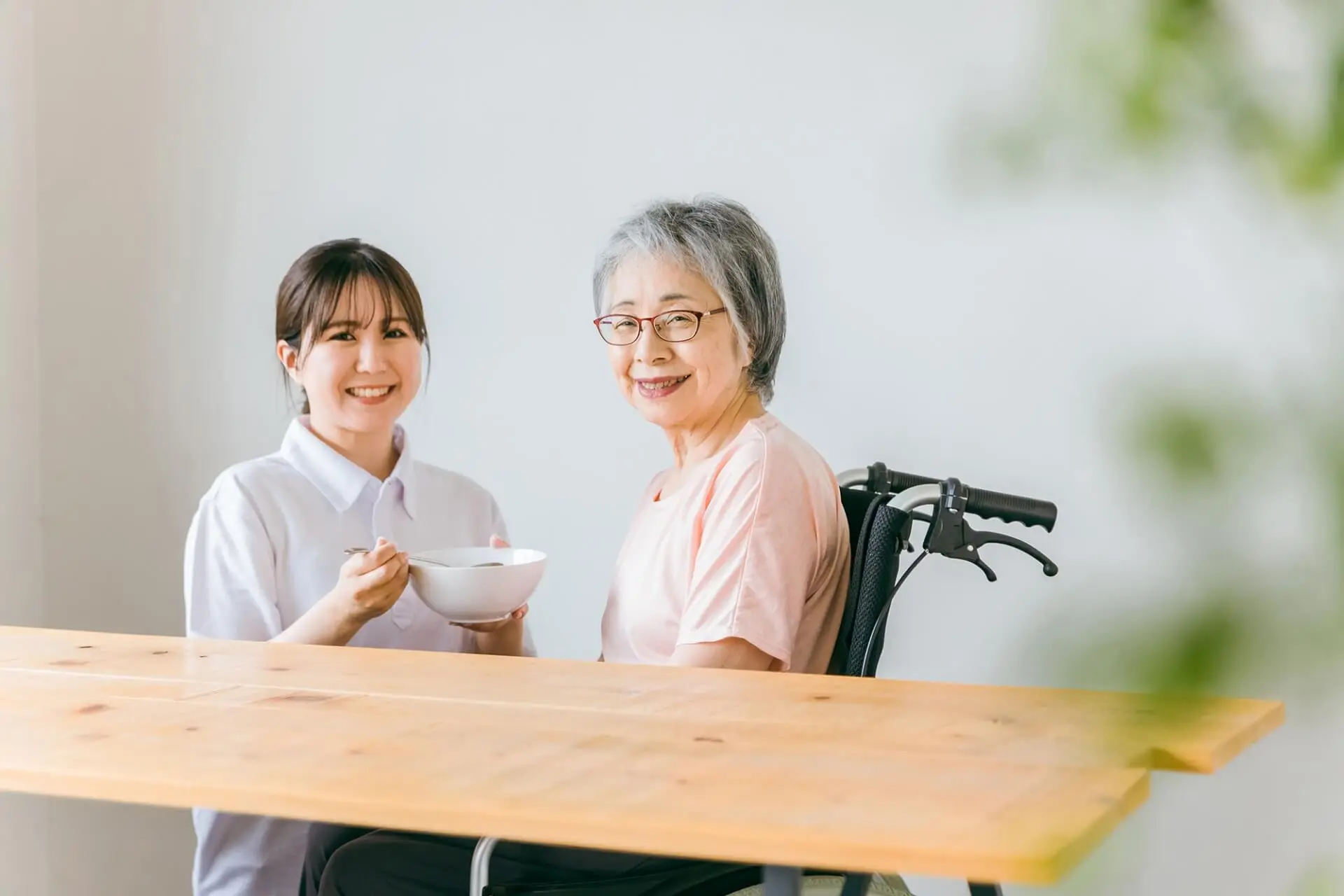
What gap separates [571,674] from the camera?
1.34 meters

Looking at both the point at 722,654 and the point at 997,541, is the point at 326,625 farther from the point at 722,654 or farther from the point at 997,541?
the point at 997,541

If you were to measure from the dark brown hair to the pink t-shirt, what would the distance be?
62 centimetres

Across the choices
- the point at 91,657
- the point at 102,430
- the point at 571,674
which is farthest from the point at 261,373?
the point at 571,674

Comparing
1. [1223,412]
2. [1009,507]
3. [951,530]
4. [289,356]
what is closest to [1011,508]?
[1009,507]

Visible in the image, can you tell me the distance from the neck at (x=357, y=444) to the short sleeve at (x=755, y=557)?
0.66 meters

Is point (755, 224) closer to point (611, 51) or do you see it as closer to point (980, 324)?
point (980, 324)

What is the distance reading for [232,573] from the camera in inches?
76.2

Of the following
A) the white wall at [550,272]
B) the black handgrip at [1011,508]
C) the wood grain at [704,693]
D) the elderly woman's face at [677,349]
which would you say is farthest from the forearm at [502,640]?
the white wall at [550,272]

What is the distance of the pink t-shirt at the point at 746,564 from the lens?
161cm

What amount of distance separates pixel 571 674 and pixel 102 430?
2193 mm

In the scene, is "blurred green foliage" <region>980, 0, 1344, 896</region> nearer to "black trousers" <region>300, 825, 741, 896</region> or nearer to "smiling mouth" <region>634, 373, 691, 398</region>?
"black trousers" <region>300, 825, 741, 896</region>

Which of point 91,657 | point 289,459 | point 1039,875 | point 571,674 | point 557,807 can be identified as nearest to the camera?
point 1039,875

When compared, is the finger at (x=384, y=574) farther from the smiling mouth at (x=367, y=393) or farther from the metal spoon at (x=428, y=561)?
the smiling mouth at (x=367, y=393)

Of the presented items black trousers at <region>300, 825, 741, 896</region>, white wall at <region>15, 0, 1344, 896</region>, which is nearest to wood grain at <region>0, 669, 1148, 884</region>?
black trousers at <region>300, 825, 741, 896</region>
